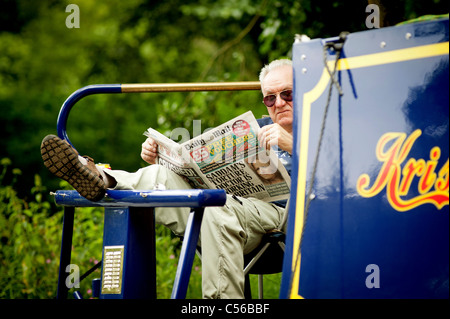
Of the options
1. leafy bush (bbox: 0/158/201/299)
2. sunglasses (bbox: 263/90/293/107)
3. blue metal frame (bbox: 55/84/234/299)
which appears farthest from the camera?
leafy bush (bbox: 0/158/201/299)

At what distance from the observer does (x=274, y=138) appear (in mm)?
2629

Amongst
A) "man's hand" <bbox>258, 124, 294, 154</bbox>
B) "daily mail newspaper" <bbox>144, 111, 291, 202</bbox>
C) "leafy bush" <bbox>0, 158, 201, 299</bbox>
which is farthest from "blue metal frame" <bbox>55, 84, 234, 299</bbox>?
"leafy bush" <bbox>0, 158, 201, 299</bbox>

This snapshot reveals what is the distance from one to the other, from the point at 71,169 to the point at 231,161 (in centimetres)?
72

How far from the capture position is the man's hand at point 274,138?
2.63m

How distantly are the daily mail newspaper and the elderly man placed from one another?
2.3 inches

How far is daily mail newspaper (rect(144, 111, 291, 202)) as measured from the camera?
2.70 m

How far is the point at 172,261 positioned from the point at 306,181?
2878 mm

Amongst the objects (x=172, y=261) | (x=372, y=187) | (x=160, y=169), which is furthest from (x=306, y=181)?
(x=172, y=261)

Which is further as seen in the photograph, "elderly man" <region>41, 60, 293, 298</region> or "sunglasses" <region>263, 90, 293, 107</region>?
"sunglasses" <region>263, 90, 293, 107</region>

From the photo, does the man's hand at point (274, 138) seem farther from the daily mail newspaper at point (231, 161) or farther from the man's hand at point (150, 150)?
the man's hand at point (150, 150)

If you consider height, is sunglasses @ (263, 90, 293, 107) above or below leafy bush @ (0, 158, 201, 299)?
above

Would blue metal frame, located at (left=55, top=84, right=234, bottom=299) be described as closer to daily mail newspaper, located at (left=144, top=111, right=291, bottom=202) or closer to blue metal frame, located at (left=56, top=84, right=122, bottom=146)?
daily mail newspaper, located at (left=144, top=111, right=291, bottom=202)

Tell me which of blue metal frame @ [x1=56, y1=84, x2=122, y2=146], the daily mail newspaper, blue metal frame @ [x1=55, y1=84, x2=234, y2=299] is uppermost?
blue metal frame @ [x1=56, y1=84, x2=122, y2=146]
